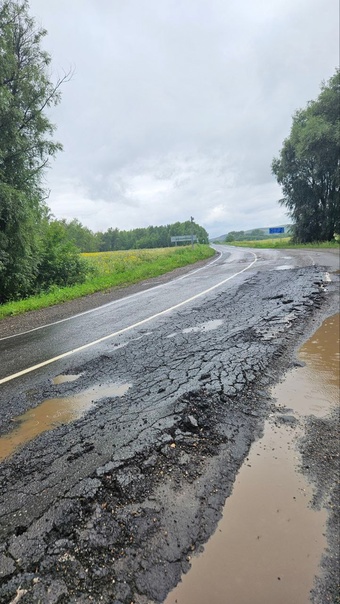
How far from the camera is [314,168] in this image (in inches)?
1383

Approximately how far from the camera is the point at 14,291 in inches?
510

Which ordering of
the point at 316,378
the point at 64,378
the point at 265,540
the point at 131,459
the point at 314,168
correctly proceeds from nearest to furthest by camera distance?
the point at 265,540 → the point at 131,459 → the point at 316,378 → the point at 64,378 → the point at 314,168

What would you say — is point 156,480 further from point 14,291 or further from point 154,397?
point 14,291

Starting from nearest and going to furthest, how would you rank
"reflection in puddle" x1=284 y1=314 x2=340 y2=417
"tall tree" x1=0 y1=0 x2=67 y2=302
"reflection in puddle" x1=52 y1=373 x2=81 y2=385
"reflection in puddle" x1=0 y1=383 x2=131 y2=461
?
"reflection in puddle" x1=0 y1=383 x2=131 y2=461 < "reflection in puddle" x1=284 y1=314 x2=340 y2=417 < "reflection in puddle" x1=52 y1=373 x2=81 y2=385 < "tall tree" x1=0 y1=0 x2=67 y2=302

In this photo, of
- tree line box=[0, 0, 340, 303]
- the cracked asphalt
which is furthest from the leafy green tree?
the cracked asphalt

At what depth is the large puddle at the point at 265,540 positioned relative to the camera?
5.20 ft

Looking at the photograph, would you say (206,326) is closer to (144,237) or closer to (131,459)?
(131,459)

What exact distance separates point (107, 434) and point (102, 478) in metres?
0.59

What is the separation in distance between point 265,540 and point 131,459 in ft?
3.57

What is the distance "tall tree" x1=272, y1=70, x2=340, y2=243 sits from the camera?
30109mm

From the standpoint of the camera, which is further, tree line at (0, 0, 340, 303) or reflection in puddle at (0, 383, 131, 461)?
tree line at (0, 0, 340, 303)

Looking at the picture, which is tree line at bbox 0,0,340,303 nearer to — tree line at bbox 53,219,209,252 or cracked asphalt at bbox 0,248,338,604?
cracked asphalt at bbox 0,248,338,604

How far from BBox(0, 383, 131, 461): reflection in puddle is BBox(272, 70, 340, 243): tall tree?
33544mm

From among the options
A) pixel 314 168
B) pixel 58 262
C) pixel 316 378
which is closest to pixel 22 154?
pixel 58 262
